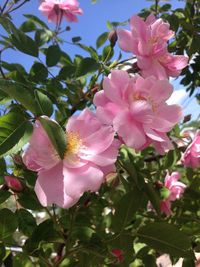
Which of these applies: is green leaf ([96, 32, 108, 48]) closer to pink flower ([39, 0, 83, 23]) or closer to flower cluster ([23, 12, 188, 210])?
pink flower ([39, 0, 83, 23])

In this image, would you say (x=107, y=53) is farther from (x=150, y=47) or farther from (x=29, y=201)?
(x=29, y=201)

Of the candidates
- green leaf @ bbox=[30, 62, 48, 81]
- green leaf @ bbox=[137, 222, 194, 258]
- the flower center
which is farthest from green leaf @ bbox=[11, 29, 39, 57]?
green leaf @ bbox=[137, 222, 194, 258]

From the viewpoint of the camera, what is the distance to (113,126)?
24.8 inches

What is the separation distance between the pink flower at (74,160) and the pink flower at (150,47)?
0.59ft

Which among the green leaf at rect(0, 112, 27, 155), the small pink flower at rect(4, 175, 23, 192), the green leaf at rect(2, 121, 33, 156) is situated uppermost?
the green leaf at rect(0, 112, 27, 155)

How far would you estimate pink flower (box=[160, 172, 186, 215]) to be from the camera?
3.72 feet

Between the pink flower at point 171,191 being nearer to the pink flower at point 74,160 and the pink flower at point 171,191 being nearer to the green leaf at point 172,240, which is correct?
the green leaf at point 172,240

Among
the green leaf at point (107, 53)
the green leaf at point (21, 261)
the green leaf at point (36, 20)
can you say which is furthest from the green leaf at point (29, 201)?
the green leaf at point (36, 20)

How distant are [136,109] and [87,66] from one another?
304 millimetres

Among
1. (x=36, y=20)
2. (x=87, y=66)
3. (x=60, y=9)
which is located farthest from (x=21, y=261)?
(x=60, y=9)

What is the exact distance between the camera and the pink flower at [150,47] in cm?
76

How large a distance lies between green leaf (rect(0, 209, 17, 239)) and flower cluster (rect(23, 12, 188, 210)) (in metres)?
0.18

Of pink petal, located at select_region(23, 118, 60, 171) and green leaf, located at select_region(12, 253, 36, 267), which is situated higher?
pink petal, located at select_region(23, 118, 60, 171)

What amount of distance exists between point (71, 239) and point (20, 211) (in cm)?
11
